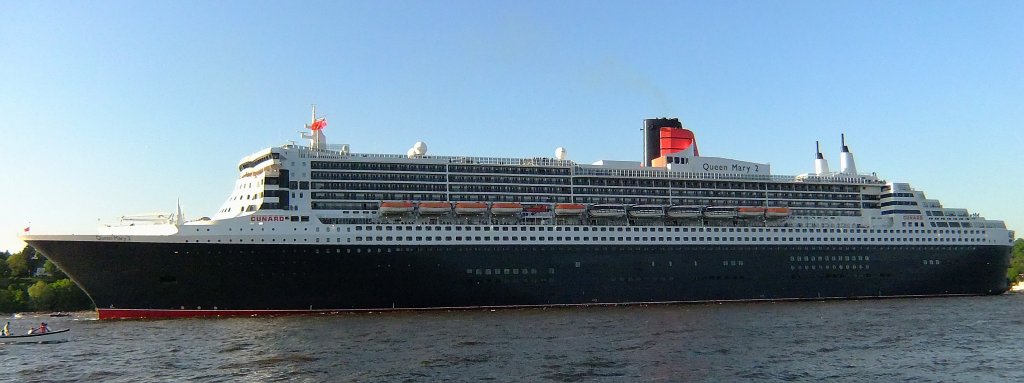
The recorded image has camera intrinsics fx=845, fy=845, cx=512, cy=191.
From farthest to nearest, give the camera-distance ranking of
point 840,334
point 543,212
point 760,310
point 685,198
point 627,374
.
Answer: point 685,198 < point 543,212 < point 760,310 < point 840,334 < point 627,374

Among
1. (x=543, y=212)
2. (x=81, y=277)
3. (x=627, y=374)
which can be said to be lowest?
(x=627, y=374)

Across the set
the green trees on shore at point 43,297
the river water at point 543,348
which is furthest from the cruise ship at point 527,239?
the green trees on shore at point 43,297

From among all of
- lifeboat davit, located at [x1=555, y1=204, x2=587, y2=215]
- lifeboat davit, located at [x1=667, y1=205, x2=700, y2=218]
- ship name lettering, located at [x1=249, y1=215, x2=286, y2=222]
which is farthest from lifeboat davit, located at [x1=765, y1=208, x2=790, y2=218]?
ship name lettering, located at [x1=249, y1=215, x2=286, y2=222]

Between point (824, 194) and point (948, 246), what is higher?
point (824, 194)

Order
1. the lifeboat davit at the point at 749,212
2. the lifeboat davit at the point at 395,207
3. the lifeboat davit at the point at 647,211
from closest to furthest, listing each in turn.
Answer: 1. the lifeboat davit at the point at 395,207
2. the lifeboat davit at the point at 647,211
3. the lifeboat davit at the point at 749,212

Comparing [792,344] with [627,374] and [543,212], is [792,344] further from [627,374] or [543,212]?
[543,212]

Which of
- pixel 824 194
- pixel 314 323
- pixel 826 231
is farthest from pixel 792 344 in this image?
pixel 824 194

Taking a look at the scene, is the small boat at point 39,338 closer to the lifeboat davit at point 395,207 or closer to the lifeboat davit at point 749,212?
the lifeboat davit at point 395,207

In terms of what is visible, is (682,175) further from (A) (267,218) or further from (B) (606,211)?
(A) (267,218)
